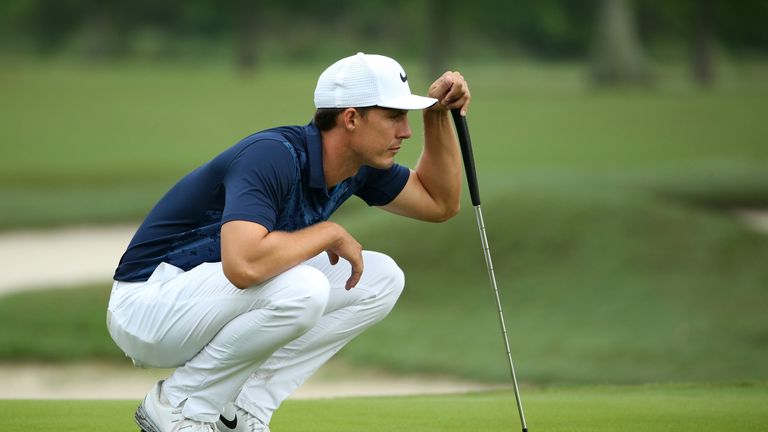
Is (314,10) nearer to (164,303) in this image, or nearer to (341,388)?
(341,388)

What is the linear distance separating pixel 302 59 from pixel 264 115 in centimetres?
552

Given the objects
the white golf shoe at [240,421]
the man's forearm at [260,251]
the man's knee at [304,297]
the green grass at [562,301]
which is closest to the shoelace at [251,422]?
the white golf shoe at [240,421]

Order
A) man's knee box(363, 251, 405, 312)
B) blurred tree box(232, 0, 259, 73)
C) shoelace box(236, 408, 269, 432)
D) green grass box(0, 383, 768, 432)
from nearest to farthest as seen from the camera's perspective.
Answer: shoelace box(236, 408, 269, 432) < man's knee box(363, 251, 405, 312) < green grass box(0, 383, 768, 432) < blurred tree box(232, 0, 259, 73)

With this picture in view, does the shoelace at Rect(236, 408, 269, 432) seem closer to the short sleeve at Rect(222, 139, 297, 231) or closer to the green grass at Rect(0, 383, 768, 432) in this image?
the green grass at Rect(0, 383, 768, 432)

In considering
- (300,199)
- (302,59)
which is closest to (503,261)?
(300,199)

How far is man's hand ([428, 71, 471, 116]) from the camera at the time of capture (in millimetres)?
3033

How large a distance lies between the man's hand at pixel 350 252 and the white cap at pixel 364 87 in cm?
30

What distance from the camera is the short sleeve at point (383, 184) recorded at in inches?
124

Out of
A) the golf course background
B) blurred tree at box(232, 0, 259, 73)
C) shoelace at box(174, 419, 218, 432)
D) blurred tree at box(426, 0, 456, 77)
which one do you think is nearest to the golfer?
shoelace at box(174, 419, 218, 432)

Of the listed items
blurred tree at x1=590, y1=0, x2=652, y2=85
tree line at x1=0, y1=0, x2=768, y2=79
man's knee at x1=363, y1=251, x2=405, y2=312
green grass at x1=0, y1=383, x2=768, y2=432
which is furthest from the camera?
tree line at x1=0, y1=0, x2=768, y2=79

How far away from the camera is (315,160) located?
283cm

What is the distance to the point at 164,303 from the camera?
2.80m

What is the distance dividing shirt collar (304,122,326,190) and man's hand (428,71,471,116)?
0.36 m

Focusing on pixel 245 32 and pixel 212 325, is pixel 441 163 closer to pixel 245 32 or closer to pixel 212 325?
pixel 212 325
